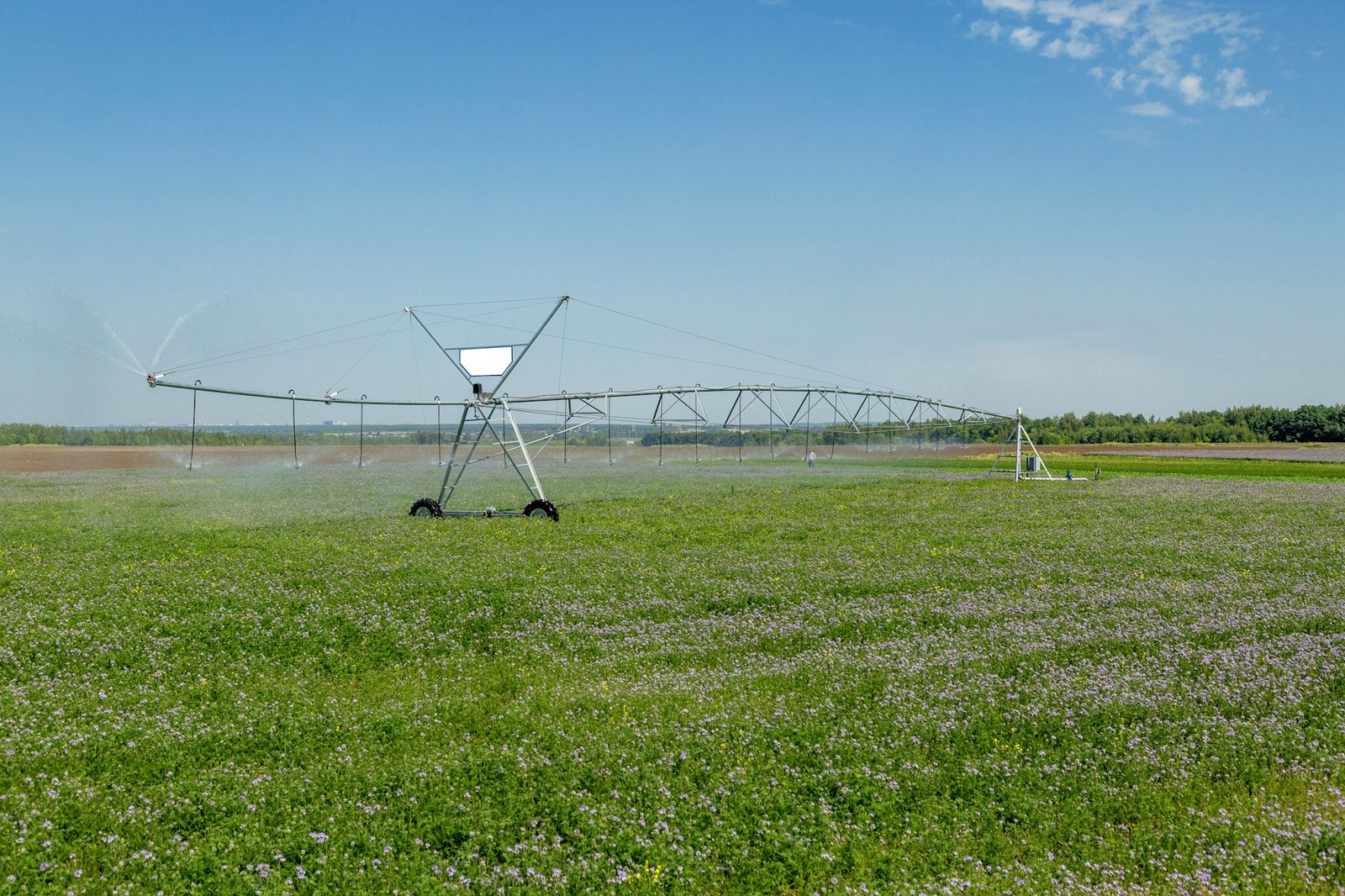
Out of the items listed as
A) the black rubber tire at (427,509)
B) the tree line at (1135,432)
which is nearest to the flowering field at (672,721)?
the black rubber tire at (427,509)

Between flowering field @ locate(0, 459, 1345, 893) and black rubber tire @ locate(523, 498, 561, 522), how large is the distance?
8308mm

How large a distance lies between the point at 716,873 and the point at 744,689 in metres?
4.85

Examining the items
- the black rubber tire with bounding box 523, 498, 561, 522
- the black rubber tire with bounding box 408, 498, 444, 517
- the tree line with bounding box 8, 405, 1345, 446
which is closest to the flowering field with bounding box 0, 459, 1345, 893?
the black rubber tire with bounding box 523, 498, 561, 522

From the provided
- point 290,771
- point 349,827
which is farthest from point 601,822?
point 290,771

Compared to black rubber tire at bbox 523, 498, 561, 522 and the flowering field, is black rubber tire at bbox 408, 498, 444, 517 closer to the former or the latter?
black rubber tire at bbox 523, 498, 561, 522

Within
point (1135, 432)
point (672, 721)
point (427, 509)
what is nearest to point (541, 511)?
point (427, 509)

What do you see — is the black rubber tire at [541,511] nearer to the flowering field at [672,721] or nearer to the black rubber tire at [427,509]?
the black rubber tire at [427,509]

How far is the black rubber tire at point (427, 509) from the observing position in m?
34.6

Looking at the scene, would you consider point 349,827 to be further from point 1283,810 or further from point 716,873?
point 1283,810

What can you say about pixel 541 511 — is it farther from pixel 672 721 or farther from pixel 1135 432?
pixel 1135 432

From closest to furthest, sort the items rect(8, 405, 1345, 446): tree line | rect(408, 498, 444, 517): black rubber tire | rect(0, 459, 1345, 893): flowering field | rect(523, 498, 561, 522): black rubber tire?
rect(0, 459, 1345, 893): flowering field, rect(523, 498, 561, 522): black rubber tire, rect(408, 498, 444, 517): black rubber tire, rect(8, 405, 1345, 446): tree line

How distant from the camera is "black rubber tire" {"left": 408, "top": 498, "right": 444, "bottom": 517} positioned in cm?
3456

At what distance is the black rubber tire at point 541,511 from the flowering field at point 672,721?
27.3 ft

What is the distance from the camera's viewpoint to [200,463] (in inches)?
3430
